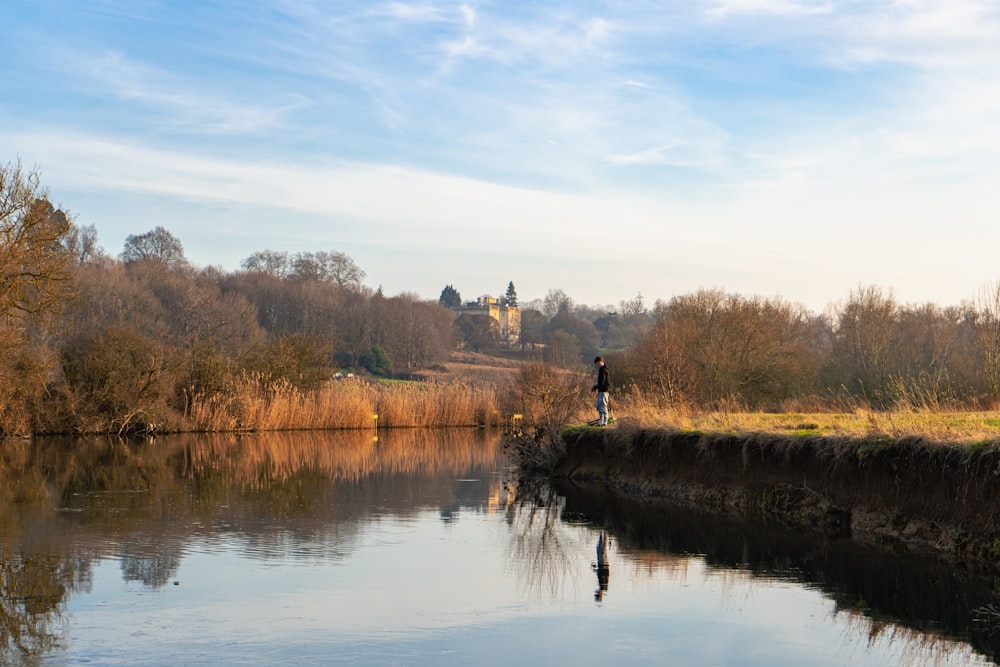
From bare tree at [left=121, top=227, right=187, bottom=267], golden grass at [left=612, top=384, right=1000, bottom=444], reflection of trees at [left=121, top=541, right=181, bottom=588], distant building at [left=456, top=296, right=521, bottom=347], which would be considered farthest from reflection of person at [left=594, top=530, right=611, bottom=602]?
distant building at [left=456, top=296, right=521, bottom=347]

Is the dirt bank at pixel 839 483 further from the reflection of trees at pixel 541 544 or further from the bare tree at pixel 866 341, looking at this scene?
the bare tree at pixel 866 341

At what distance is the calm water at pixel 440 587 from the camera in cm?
912

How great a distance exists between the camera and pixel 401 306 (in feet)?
326

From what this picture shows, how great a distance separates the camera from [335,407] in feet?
146

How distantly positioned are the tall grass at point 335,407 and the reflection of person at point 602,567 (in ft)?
94.0

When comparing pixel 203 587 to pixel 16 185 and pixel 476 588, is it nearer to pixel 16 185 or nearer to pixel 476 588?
pixel 476 588

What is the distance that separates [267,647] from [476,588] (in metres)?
3.51

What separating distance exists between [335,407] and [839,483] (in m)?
30.9

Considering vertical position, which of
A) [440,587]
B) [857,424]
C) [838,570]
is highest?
[857,424]

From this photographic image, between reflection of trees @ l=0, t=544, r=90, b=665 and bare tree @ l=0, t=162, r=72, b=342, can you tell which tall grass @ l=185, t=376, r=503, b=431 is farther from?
reflection of trees @ l=0, t=544, r=90, b=665

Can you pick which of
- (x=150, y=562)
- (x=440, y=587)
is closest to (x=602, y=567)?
(x=440, y=587)

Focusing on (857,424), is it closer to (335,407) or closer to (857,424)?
(857,424)

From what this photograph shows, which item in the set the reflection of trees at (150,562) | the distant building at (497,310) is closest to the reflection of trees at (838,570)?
the reflection of trees at (150,562)

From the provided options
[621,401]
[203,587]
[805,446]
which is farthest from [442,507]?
[621,401]
